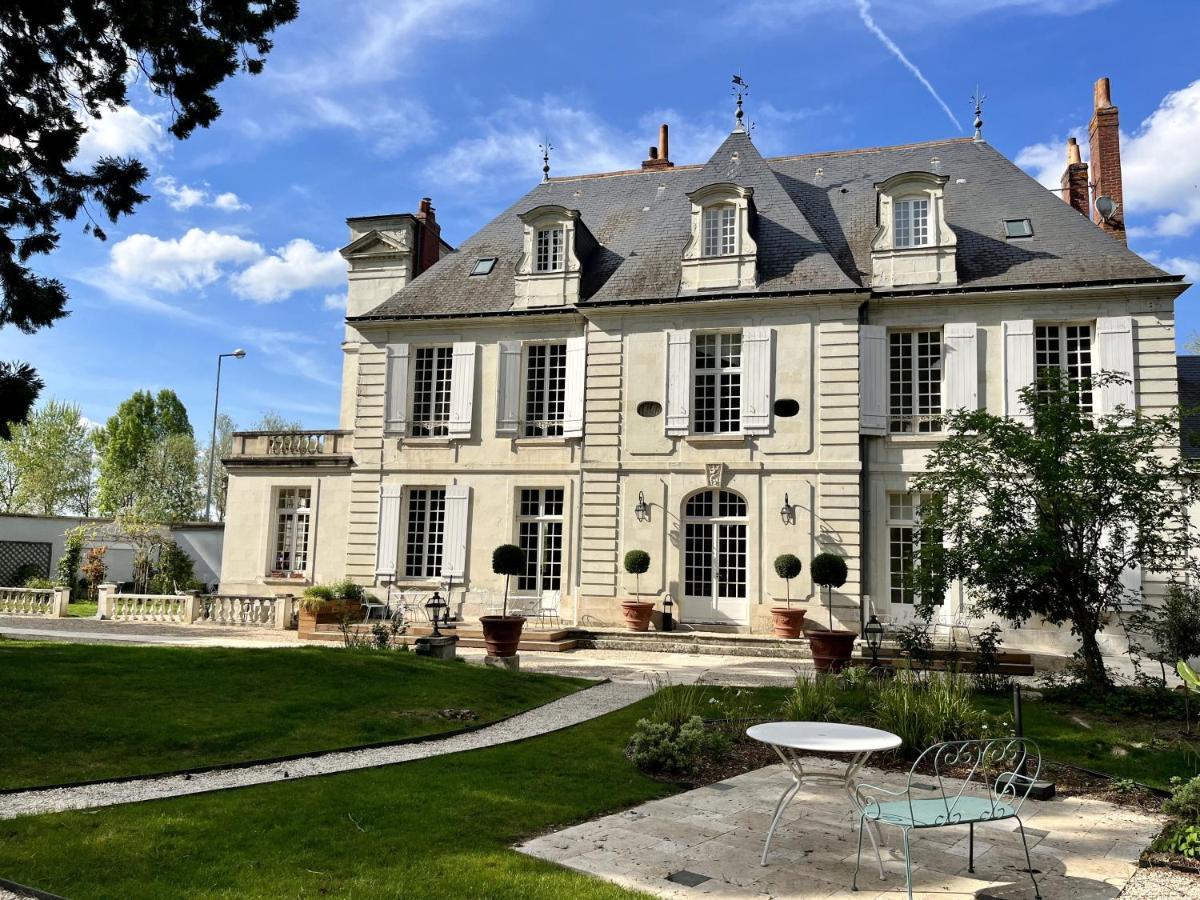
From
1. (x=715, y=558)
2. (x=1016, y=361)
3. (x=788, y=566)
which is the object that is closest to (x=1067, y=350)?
(x=1016, y=361)

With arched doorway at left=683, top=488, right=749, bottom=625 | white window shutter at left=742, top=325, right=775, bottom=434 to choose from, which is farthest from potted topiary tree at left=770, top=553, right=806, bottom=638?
white window shutter at left=742, top=325, right=775, bottom=434

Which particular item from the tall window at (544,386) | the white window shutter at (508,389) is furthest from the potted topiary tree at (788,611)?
the white window shutter at (508,389)

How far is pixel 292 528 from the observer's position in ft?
70.4

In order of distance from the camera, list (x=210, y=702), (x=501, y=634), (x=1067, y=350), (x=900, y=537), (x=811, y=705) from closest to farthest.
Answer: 1. (x=811, y=705)
2. (x=210, y=702)
3. (x=501, y=634)
4. (x=1067, y=350)
5. (x=900, y=537)

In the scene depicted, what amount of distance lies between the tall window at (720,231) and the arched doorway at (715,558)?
4.92 meters

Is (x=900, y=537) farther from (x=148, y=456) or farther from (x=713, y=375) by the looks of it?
(x=148, y=456)

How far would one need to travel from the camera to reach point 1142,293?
16.4m

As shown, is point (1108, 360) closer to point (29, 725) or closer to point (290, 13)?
point (290, 13)

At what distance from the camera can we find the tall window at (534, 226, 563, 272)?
778 inches

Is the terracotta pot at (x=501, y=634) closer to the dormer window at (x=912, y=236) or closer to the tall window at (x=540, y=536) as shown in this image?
the tall window at (x=540, y=536)

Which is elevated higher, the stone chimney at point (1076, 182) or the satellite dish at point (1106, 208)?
the stone chimney at point (1076, 182)

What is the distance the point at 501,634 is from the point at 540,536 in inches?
238

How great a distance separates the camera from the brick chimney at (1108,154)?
19.2 m

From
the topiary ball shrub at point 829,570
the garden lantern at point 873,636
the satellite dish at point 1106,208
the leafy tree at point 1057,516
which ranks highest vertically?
the satellite dish at point 1106,208
